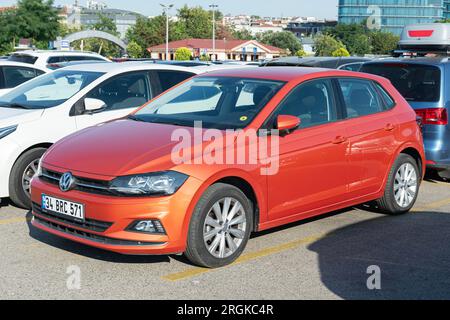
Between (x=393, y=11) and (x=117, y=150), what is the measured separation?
162 meters

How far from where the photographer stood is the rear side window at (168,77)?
29.4ft

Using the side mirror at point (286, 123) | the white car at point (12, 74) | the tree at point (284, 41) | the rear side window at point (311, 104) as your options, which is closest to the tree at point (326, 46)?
the tree at point (284, 41)

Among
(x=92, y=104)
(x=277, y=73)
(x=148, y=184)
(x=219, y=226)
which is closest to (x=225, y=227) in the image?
(x=219, y=226)

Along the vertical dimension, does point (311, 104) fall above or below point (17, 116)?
above

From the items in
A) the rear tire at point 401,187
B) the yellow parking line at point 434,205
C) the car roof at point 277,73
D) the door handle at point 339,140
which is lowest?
the yellow parking line at point 434,205

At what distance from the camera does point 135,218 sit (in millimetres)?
5180

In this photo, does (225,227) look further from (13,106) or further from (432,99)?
(432,99)

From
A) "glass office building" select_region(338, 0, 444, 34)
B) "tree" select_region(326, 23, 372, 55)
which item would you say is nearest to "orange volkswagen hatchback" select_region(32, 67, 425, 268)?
"tree" select_region(326, 23, 372, 55)

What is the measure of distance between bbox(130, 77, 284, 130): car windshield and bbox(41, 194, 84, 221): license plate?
1278mm

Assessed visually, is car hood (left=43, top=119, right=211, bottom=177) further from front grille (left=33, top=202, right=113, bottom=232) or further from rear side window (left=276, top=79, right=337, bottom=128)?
rear side window (left=276, top=79, right=337, bottom=128)

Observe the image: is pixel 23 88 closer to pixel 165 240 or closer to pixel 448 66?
pixel 165 240

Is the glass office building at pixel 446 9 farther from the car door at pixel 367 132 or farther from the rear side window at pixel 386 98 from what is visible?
the car door at pixel 367 132

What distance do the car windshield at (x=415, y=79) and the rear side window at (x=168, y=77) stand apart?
9.17 ft
